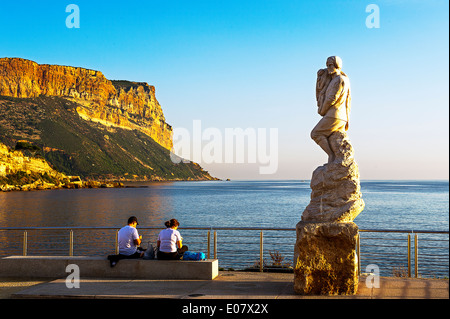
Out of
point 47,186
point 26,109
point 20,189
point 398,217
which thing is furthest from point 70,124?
point 398,217

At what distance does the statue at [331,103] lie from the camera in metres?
9.19

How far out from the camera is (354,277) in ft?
27.9

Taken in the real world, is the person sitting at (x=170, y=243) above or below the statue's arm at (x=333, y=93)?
below

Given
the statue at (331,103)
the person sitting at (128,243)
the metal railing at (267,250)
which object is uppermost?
the statue at (331,103)

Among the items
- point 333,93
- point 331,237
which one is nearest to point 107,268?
point 331,237

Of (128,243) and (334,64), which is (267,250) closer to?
(128,243)

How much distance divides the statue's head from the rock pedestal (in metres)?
1.80

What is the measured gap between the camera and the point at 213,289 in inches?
359

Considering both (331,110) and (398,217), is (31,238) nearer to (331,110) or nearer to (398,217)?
(331,110)

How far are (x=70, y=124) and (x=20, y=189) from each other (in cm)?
7265

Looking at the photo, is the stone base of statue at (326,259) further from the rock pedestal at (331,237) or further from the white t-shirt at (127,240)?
the white t-shirt at (127,240)

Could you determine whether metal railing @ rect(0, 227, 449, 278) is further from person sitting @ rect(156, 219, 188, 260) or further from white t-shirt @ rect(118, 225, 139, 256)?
person sitting @ rect(156, 219, 188, 260)

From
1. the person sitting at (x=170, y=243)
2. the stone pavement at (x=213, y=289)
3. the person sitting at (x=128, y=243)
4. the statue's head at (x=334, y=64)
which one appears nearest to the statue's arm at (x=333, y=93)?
the statue's head at (x=334, y=64)

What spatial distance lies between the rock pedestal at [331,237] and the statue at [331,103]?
54 cm
